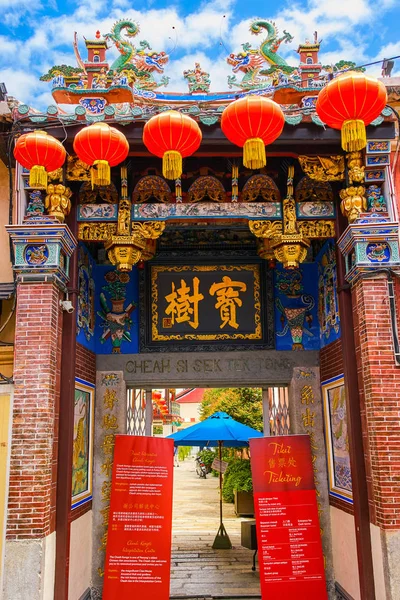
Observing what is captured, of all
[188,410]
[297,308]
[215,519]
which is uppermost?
[297,308]

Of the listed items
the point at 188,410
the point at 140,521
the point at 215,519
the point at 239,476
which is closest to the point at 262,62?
the point at 140,521

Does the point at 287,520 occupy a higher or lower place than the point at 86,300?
lower

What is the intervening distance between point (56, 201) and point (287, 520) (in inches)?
178

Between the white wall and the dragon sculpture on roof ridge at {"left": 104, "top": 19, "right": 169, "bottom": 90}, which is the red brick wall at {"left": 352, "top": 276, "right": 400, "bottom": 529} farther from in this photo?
the white wall

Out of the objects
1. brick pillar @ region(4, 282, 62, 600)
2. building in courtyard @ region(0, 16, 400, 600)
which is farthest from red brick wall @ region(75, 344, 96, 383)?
brick pillar @ region(4, 282, 62, 600)

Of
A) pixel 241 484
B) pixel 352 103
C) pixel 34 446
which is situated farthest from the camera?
pixel 241 484

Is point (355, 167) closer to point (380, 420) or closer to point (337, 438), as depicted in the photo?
point (380, 420)

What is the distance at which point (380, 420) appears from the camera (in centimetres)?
493

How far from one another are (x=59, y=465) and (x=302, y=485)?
294 cm

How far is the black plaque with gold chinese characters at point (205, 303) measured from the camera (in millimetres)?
7102

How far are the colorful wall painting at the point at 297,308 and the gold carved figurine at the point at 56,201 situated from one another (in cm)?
319

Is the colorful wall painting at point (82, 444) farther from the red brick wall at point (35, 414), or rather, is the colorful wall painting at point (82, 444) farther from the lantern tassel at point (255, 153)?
the lantern tassel at point (255, 153)

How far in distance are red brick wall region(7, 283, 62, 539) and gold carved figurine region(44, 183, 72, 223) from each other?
801mm

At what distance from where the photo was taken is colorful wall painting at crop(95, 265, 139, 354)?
706cm
